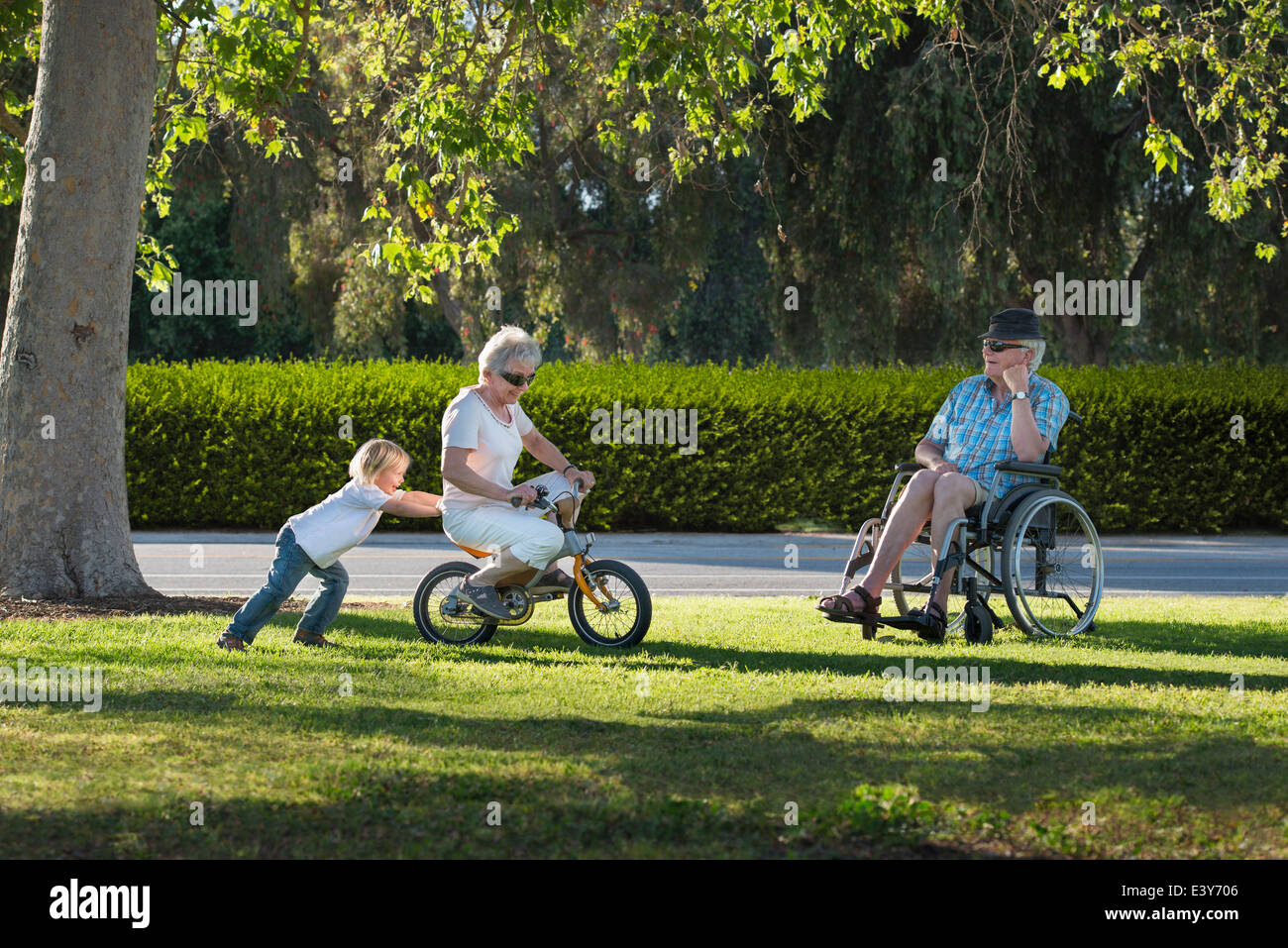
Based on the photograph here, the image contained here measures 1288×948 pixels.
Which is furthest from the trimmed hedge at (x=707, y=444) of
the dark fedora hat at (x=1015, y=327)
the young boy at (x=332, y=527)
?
the young boy at (x=332, y=527)

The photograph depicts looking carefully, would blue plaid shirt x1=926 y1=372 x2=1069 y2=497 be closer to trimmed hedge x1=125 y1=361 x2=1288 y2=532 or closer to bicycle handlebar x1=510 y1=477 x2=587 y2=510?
bicycle handlebar x1=510 y1=477 x2=587 y2=510

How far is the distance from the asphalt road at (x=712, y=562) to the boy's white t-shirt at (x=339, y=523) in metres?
3.35

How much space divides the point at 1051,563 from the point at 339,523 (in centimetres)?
408

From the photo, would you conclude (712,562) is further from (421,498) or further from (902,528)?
(421,498)

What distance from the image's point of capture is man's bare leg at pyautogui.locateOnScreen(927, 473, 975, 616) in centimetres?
779

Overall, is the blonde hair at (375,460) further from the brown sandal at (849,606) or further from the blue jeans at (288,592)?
the brown sandal at (849,606)

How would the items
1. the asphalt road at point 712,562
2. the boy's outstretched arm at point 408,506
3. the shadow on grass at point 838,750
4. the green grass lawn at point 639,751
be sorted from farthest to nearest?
the asphalt road at point 712,562, the boy's outstretched arm at point 408,506, the shadow on grass at point 838,750, the green grass lawn at point 639,751

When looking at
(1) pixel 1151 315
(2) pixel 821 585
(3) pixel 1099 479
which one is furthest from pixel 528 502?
(1) pixel 1151 315

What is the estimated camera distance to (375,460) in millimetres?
7371

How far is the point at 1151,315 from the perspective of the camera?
22.4 metres

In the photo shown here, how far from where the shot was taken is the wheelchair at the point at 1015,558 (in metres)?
7.81

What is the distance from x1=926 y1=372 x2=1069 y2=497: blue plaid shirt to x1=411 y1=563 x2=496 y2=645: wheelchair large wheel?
9.66 feet

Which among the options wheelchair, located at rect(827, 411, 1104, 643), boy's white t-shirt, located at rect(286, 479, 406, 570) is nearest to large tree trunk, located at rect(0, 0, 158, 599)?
boy's white t-shirt, located at rect(286, 479, 406, 570)

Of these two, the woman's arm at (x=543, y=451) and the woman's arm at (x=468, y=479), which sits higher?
the woman's arm at (x=543, y=451)
